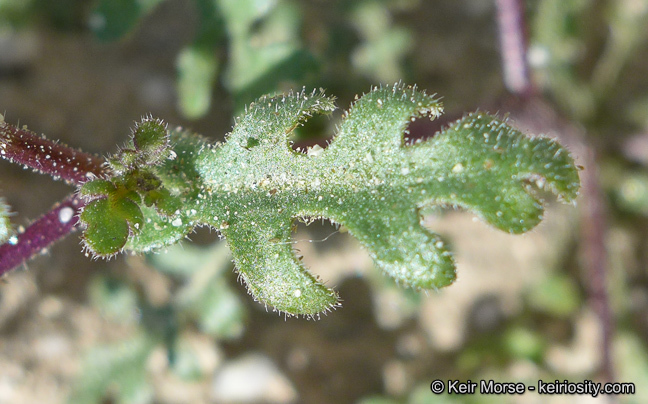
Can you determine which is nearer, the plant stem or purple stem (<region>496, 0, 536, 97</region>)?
the plant stem

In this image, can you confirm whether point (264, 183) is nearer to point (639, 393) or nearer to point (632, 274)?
point (639, 393)

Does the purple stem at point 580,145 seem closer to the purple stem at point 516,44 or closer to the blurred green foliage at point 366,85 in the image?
the purple stem at point 516,44

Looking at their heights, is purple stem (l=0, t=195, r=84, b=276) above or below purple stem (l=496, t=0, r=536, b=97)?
below

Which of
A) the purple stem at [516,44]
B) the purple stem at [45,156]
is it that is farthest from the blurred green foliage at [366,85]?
the purple stem at [45,156]

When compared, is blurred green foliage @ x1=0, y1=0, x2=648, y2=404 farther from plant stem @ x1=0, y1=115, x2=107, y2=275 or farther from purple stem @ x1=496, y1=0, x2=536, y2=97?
plant stem @ x1=0, y1=115, x2=107, y2=275

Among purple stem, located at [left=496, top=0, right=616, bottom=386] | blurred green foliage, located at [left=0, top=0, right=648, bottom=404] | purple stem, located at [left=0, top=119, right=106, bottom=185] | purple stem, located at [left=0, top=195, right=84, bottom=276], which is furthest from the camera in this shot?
purple stem, located at [left=496, top=0, right=616, bottom=386]

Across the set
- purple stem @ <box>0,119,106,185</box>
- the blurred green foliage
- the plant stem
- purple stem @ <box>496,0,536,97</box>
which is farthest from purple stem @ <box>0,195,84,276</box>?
purple stem @ <box>496,0,536,97</box>
